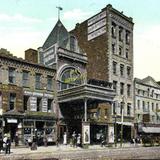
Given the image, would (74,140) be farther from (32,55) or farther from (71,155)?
(32,55)

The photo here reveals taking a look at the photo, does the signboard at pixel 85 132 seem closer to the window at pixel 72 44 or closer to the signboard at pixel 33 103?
the signboard at pixel 33 103

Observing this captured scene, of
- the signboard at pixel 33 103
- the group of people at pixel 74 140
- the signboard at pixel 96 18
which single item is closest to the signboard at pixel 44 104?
the signboard at pixel 33 103

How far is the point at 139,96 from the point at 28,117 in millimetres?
25466

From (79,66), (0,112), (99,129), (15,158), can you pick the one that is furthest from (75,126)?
(15,158)

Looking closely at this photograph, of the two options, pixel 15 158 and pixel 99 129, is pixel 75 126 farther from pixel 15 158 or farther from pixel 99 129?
pixel 15 158

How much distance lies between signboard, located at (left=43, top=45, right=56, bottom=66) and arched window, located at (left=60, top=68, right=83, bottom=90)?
2.28m

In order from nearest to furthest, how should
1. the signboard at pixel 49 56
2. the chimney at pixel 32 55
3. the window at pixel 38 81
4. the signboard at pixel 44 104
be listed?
the window at pixel 38 81
the signboard at pixel 44 104
the signboard at pixel 49 56
the chimney at pixel 32 55

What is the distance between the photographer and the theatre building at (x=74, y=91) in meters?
42.8

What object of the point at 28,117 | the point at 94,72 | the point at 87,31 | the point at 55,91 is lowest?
the point at 28,117

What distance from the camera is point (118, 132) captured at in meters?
53.5

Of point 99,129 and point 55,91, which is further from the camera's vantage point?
point 99,129

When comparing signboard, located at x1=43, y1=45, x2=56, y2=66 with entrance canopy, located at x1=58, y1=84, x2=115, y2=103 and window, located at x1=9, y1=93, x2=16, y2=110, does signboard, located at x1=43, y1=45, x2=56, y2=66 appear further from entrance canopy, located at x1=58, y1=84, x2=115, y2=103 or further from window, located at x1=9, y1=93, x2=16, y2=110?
window, located at x1=9, y1=93, x2=16, y2=110

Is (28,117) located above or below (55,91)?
below

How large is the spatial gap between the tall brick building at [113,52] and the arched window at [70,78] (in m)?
6.12
